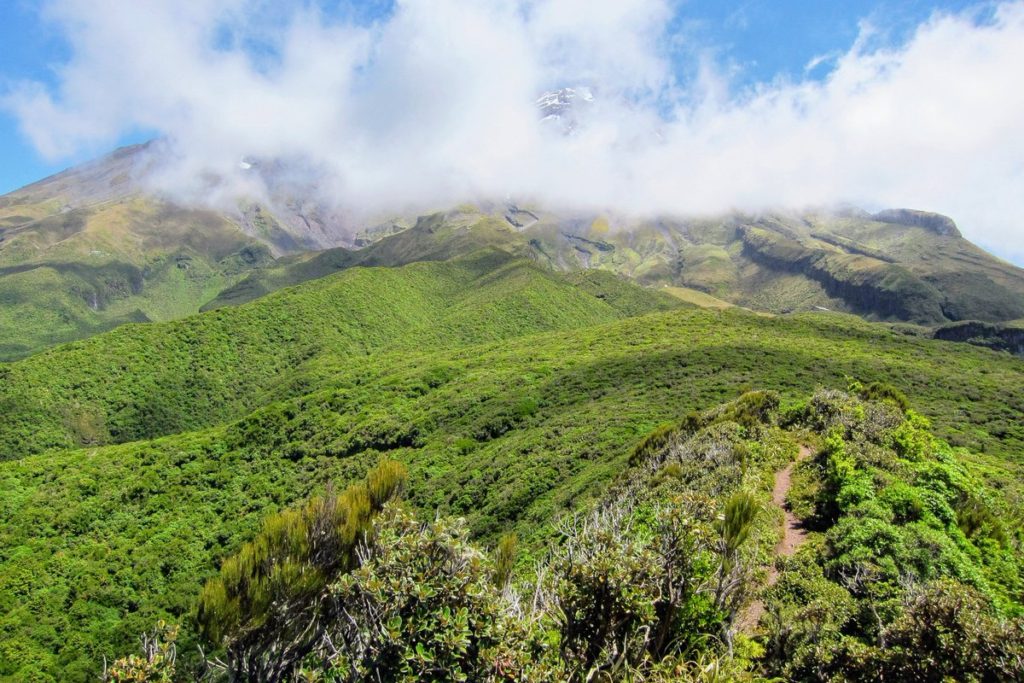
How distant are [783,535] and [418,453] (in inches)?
1662

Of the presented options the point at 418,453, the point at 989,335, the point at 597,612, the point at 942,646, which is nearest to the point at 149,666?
the point at 597,612

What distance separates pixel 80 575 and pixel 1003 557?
173ft

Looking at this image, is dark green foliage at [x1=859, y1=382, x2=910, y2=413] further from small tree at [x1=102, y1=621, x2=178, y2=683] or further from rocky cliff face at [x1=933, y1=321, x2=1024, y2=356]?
rocky cliff face at [x1=933, y1=321, x2=1024, y2=356]

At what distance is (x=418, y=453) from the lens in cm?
5609

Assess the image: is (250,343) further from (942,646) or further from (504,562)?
(942,646)

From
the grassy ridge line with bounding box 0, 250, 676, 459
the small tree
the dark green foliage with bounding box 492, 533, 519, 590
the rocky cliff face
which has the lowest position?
the rocky cliff face

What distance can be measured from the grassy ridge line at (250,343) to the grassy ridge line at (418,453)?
68.9 ft

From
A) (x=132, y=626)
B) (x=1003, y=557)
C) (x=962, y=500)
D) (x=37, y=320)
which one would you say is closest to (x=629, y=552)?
(x=1003, y=557)

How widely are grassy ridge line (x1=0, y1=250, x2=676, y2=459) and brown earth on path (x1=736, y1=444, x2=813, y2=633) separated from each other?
79.0 metres

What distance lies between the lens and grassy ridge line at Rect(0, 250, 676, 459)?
77.5 metres

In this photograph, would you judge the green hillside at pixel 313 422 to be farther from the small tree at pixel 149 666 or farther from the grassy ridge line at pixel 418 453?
the small tree at pixel 149 666

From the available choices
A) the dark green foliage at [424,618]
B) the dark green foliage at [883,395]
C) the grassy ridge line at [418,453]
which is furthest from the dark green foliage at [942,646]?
the dark green foliage at [883,395]

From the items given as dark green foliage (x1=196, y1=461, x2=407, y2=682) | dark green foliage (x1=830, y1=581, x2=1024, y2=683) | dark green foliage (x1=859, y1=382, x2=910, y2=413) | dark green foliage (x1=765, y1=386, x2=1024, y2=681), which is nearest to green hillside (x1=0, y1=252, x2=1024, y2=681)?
dark green foliage (x1=765, y1=386, x2=1024, y2=681)

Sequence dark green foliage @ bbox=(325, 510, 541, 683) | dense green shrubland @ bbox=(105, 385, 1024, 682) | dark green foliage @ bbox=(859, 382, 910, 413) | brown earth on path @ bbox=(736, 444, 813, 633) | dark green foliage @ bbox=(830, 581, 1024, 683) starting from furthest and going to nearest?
dark green foliage @ bbox=(859, 382, 910, 413) → brown earth on path @ bbox=(736, 444, 813, 633) → dense green shrubland @ bbox=(105, 385, 1024, 682) → dark green foliage @ bbox=(830, 581, 1024, 683) → dark green foliage @ bbox=(325, 510, 541, 683)
